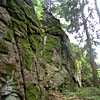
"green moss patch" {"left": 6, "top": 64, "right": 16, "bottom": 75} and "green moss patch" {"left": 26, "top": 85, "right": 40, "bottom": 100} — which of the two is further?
"green moss patch" {"left": 26, "top": 85, "right": 40, "bottom": 100}

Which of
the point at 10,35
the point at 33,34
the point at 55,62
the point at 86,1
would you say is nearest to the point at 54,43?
the point at 55,62

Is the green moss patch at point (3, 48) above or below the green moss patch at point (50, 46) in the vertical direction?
below

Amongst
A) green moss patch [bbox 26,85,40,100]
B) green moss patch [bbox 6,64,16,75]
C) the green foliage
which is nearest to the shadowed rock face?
green moss patch [bbox 6,64,16,75]

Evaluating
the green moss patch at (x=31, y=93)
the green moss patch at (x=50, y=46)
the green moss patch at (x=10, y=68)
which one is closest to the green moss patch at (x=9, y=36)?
the green moss patch at (x=10, y=68)

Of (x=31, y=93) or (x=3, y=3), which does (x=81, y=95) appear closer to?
(x=31, y=93)

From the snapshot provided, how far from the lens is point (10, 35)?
3799 mm

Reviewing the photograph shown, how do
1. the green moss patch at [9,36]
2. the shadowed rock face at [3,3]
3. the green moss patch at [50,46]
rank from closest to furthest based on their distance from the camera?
the green moss patch at [9,36]
the shadowed rock face at [3,3]
the green moss patch at [50,46]

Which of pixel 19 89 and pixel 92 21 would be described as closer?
pixel 19 89

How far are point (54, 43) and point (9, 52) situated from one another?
7112mm

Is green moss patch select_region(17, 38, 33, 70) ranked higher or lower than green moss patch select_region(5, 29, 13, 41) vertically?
lower

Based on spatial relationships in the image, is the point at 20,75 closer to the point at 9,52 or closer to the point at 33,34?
the point at 9,52

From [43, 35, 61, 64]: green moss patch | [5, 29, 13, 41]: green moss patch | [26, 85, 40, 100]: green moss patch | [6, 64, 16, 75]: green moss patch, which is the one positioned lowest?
[26, 85, 40, 100]: green moss patch

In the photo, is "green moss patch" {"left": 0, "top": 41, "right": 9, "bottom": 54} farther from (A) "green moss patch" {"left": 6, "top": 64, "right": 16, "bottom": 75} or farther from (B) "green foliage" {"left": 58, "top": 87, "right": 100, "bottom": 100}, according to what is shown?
(B) "green foliage" {"left": 58, "top": 87, "right": 100, "bottom": 100}

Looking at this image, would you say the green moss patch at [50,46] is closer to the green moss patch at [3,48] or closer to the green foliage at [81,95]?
→ the green foliage at [81,95]
